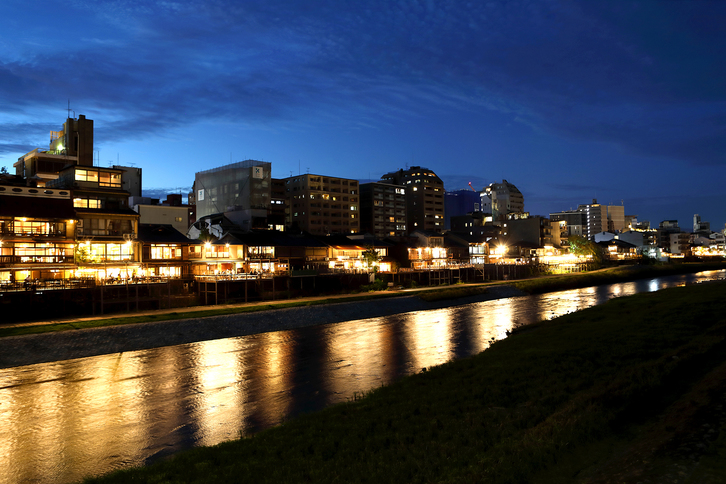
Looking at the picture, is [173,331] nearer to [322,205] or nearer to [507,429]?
[507,429]

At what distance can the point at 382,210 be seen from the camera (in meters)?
137

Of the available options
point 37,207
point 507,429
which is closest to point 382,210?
point 37,207

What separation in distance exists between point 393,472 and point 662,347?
13812 millimetres

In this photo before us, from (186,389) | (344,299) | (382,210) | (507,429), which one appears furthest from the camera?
(382,210)

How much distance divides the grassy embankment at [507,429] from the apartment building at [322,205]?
103655 mm

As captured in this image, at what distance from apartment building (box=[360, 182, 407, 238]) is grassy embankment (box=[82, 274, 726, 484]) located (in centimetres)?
11636

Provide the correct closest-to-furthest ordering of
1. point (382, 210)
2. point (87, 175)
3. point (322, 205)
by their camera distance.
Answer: point (87, 175) → point (322, 205) → point (382, 210)

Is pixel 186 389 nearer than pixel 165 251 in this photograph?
Yes

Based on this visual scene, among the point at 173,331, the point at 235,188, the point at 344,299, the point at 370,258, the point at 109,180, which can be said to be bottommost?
the point at 173,331

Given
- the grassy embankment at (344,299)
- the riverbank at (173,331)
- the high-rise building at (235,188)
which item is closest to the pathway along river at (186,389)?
the riverbank at (173,331)

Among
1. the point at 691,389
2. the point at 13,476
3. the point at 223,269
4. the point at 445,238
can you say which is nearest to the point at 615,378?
the point at 691,389

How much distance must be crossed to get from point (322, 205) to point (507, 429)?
11279 centimetres

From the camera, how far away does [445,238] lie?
3873 inches

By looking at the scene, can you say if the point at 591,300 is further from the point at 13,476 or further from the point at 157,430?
the point at 13,476
